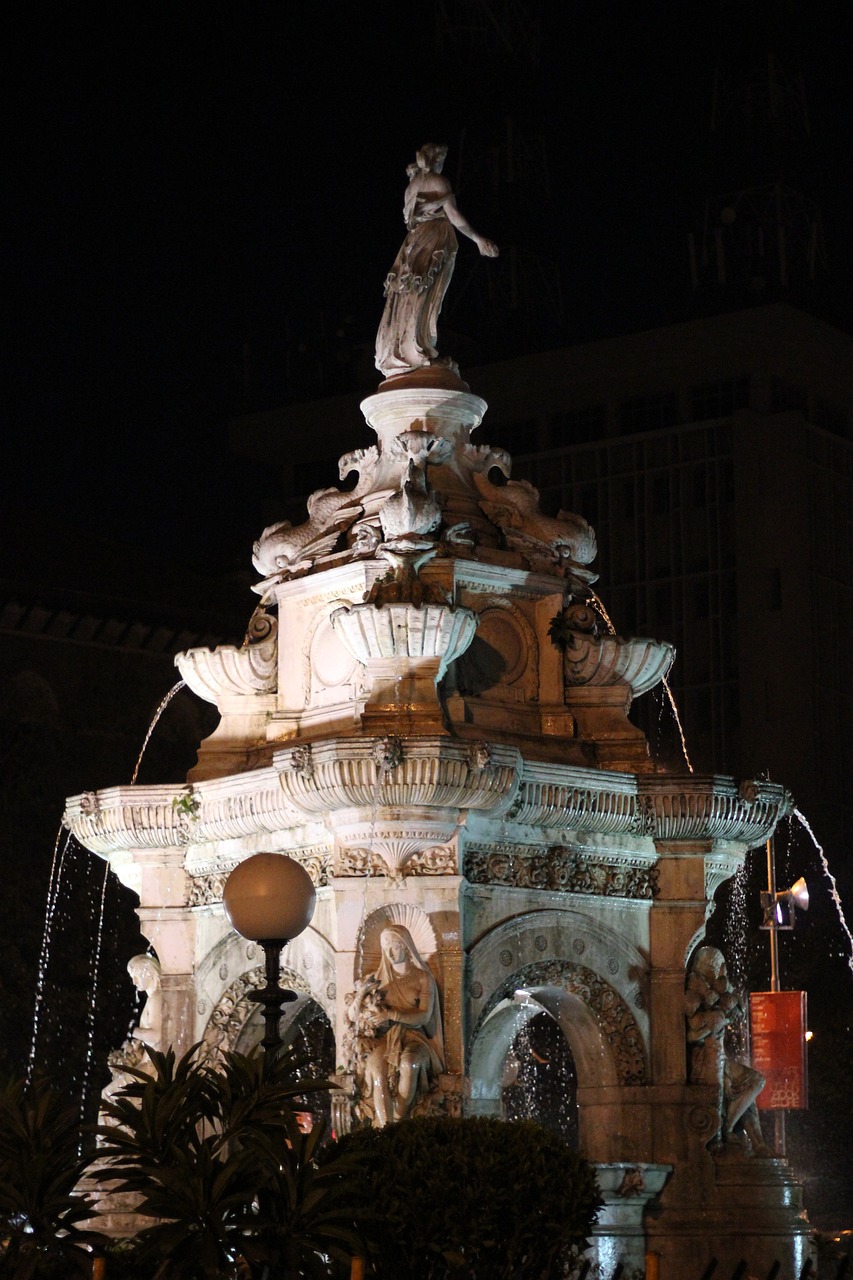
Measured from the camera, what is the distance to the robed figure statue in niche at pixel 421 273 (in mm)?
21672

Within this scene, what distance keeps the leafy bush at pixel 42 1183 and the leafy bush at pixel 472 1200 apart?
1.53 m

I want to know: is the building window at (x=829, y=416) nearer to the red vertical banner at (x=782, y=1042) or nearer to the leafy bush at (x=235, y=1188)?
the red vertical banner at (x=782, y=1042)

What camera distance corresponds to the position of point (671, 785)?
20.4 m

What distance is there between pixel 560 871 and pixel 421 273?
5200mm

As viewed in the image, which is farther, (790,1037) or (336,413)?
(336,413)

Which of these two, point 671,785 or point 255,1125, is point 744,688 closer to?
point 671,785

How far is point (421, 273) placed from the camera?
71.1ft

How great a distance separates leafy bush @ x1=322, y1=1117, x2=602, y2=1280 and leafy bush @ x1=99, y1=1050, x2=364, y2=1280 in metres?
0.34

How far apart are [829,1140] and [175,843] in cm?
2568

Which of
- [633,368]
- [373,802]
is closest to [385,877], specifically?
[373,802]

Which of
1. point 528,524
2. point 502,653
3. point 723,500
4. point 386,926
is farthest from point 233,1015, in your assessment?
point 723,500

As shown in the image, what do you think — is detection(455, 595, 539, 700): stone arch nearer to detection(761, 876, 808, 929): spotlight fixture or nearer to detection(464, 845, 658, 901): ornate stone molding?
detection(464, 845, 658, 901): ornate stone molding

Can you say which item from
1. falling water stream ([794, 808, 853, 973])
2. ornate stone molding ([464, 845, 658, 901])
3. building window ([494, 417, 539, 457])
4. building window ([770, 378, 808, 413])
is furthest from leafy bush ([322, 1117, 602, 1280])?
building window ([494, 417, 539, 457])

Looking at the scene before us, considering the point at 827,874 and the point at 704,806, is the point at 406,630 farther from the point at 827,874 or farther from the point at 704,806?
the point at 827,874
